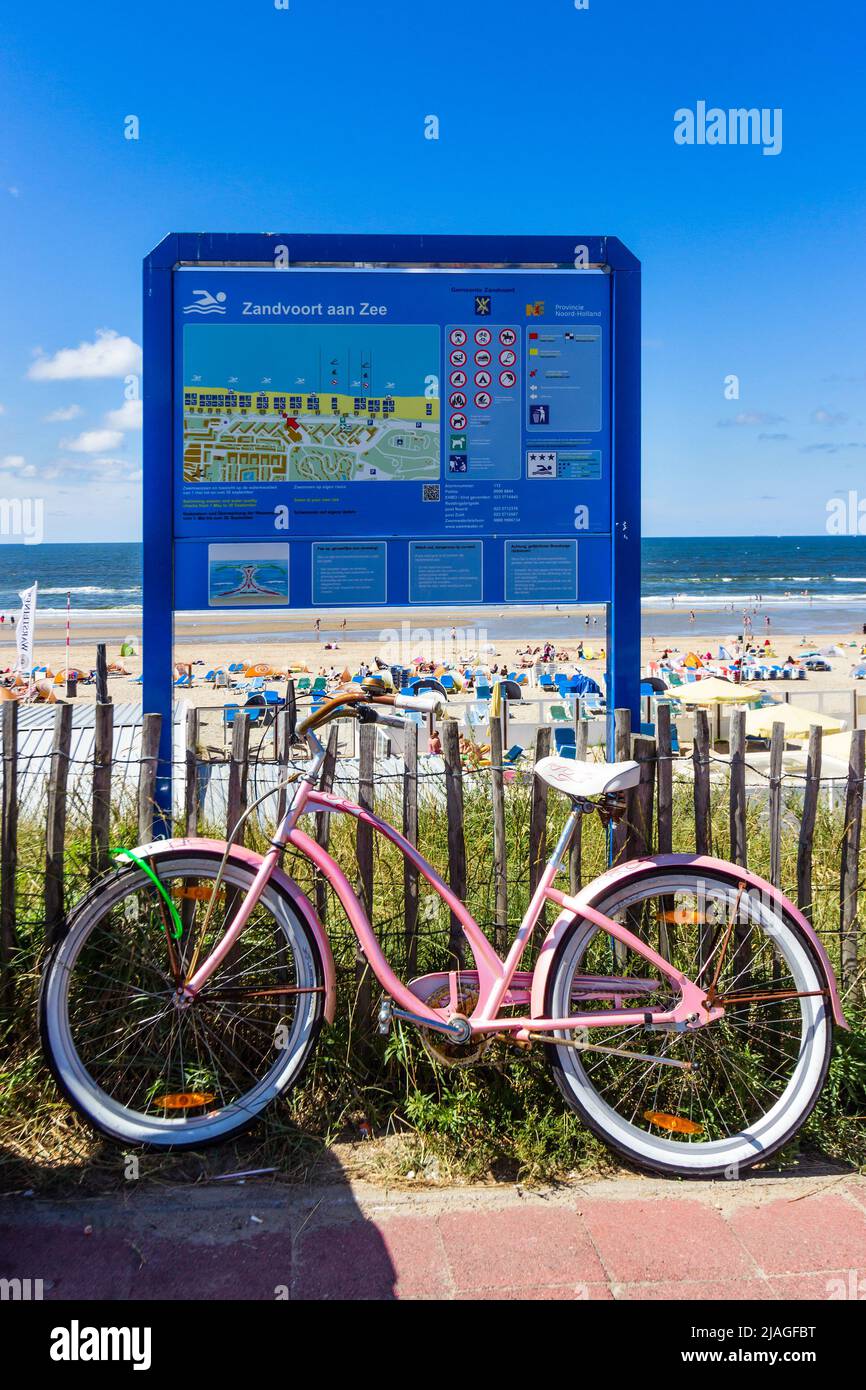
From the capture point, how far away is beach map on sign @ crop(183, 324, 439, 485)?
420 cm

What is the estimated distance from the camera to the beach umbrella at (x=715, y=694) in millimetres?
18594

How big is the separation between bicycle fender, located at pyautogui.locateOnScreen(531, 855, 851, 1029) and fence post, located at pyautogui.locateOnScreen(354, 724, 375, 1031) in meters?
0.63

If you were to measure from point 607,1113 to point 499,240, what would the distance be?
3.39m

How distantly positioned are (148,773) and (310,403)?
1.70 m

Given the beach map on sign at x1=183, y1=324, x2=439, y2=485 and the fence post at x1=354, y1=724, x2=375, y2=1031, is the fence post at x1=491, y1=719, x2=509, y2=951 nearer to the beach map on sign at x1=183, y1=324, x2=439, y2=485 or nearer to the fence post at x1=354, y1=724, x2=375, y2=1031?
the fence post at x1=354, y1=724, x2=375, y2=1031

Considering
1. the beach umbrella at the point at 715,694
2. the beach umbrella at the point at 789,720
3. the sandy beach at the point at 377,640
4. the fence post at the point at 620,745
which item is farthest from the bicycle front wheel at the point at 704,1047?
the sandy beach at the point at 377,640

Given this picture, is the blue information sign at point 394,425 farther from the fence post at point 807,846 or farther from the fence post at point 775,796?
the fence post at point 807,846

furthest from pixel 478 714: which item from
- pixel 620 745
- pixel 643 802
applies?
pixel 643 802

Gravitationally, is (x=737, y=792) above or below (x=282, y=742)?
below

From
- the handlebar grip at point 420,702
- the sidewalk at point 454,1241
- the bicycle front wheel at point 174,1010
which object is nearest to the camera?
the sidewalk at point 454,1241

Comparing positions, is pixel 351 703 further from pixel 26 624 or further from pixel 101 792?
pixel 26 624

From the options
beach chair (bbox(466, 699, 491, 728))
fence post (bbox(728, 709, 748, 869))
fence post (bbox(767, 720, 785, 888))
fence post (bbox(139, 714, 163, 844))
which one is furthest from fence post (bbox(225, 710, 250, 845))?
beach chair (bbox(466, 699, 491, 728))

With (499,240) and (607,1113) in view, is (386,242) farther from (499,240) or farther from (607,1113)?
(607,1113)

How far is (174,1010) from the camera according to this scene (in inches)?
130
